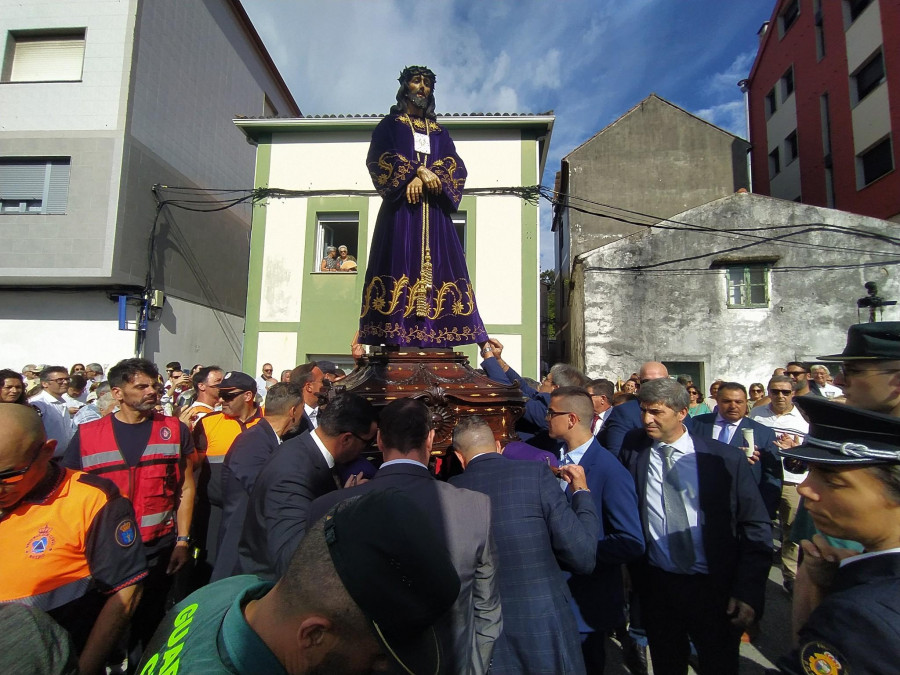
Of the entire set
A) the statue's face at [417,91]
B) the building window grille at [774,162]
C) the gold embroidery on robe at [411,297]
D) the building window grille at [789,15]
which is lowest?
the gold embroidery on robe at [411,297]

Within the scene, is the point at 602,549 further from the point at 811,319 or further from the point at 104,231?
the point at 811,319

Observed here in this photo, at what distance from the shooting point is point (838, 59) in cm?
1633

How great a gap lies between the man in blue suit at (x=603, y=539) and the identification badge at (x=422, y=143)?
2.44 meters

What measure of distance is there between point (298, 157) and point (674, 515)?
463 inches

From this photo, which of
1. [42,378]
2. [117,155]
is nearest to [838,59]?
[117,155]

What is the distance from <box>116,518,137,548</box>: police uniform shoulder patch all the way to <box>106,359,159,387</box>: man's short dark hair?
1266 millimetres

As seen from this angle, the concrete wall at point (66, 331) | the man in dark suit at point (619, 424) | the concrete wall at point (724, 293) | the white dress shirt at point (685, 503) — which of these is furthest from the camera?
the concrete wall at point (724, 293)

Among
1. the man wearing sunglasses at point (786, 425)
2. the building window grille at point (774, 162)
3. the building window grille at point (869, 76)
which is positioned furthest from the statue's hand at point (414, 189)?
the building window grille at point (774, 162)

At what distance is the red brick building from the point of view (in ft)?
46.6

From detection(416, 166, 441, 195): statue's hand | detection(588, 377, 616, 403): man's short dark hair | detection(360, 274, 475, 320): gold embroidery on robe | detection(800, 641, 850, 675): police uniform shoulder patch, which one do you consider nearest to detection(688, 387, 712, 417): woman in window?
detection(588, 377, 616, 403): man's short dark hair

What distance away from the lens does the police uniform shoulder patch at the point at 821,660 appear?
1.12m

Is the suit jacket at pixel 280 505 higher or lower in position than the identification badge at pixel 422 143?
lower

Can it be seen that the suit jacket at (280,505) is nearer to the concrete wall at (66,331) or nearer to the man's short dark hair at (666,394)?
the man's short dark hair at (666,394)

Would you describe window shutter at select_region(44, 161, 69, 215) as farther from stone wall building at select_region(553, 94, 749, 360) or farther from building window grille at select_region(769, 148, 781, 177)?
building window grille at select_region(769, 148, 781, 177)
